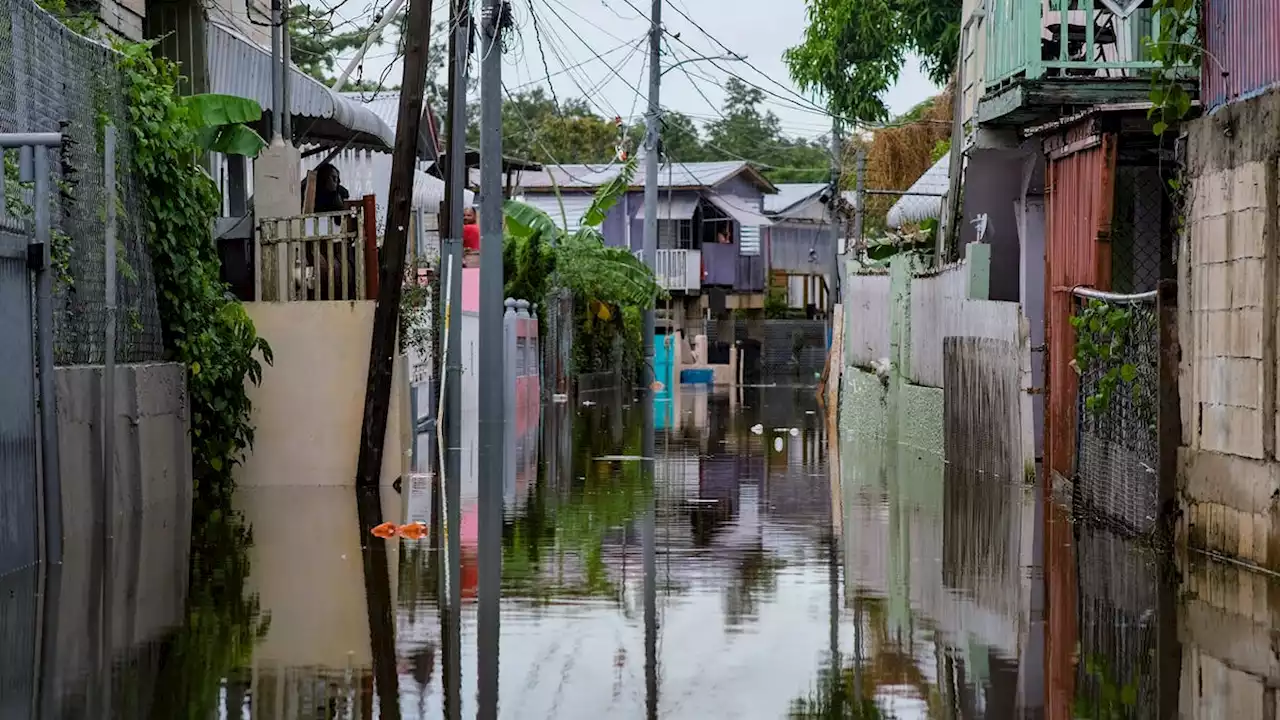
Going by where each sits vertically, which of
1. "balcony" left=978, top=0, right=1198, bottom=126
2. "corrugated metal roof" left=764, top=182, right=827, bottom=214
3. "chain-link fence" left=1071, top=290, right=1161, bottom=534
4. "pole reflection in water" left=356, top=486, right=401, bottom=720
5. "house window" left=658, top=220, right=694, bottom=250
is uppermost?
"corrugated metal roof" left=764, top=182, right=827, bottom=214

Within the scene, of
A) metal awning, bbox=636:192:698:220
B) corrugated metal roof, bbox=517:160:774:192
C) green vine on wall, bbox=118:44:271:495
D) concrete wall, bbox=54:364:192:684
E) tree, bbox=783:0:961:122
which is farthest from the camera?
metal awning, bbox=636:192:698:220

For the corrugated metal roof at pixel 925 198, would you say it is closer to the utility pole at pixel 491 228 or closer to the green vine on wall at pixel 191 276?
the utility pole at pixel 491 228

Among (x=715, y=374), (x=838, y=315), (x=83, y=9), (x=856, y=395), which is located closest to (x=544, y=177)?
(x=715, y=374)

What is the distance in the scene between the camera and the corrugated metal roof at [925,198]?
29812 millimetres

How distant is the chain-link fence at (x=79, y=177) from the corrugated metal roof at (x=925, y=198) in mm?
15265

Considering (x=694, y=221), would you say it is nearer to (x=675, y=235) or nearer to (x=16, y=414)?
(x=675, y=235)

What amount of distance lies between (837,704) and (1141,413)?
6630 mm

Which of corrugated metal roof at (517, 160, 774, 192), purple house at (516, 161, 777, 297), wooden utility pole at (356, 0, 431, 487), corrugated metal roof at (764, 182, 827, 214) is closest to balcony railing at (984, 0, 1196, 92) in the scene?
wooden utility pole at (356, 0, 431, 487)

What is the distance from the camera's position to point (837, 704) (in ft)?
23.5

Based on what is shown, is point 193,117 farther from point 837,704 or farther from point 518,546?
point 837,704

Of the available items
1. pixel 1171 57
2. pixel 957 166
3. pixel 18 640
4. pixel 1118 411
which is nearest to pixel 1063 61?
pixel 1171 57

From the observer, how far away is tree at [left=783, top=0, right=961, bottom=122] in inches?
1943

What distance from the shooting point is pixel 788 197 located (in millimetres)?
77812

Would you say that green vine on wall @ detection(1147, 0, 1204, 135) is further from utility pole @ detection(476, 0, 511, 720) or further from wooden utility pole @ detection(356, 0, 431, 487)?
utility pole @ detection(476, 0, 511, 720)
